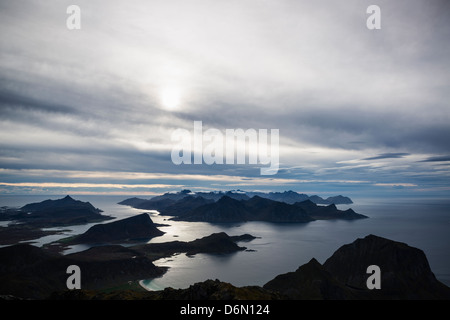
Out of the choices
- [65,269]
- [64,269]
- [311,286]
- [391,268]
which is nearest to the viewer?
[311,286]

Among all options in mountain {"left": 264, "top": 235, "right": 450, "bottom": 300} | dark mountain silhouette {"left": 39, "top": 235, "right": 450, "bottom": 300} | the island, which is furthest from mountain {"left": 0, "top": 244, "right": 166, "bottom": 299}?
mountain {"left": 264, "top": 235, "right": 450, "bottom": 300}

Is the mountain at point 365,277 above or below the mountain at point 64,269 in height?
above

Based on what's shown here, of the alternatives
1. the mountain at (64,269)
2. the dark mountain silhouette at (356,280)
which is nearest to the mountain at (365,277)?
the dark mountain silhouette at (356,280)

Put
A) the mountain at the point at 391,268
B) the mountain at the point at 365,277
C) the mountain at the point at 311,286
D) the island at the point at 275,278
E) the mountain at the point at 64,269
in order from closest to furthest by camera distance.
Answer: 1. the island at the point at 275,278
2. the mountain at the point at 311,286
3. the mountain at the point at 365,277
4. the mountain at the point at 391,268
5. the mountain at the point at 64,269

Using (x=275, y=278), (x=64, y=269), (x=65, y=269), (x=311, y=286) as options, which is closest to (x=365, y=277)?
(x=311, y=286)

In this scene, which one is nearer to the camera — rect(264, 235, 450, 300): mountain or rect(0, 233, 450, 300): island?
rect(0, 233, 450, 300): island

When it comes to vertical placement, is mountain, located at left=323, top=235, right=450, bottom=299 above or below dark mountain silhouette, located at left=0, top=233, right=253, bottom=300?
above

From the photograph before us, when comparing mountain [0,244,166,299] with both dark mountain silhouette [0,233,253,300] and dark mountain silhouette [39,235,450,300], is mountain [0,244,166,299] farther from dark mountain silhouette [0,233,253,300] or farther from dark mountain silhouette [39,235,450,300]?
dark mountain silhouette [39,235,450,300]

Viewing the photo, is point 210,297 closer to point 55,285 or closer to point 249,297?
point 249,297

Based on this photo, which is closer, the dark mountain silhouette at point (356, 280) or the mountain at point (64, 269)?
the dark mountain silhouette at point (356, 280)

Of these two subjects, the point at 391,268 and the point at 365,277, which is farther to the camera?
the point at 365,277

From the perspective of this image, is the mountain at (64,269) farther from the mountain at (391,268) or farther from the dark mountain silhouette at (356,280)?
the mountain at (391,268)

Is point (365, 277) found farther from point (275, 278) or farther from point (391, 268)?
point (275, 278)
